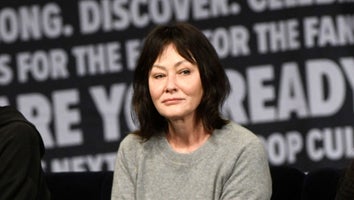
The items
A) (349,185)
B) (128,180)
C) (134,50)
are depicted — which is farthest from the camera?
(134,50)

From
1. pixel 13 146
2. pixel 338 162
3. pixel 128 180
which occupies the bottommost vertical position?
pixel 338 162

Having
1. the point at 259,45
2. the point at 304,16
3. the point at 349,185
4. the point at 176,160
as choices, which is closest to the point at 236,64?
the point at 259,45

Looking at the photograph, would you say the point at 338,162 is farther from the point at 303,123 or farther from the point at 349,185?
the point at 349,185

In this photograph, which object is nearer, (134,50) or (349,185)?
(349,185)

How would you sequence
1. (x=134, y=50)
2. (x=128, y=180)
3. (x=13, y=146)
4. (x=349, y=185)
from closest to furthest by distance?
1. (x=349, y=185)
2. (x=13, y=146)
3. (x=128, y=180)
4. (x=134, y=50)

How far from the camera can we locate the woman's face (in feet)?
8.70

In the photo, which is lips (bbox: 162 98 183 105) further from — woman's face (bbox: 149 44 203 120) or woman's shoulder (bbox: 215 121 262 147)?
woman's shoulder (bbox: 215 121 262 147)

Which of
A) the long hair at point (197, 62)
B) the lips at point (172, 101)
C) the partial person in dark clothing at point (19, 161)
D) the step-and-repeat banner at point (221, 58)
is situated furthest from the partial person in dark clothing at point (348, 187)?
the step-and-repeat banner at point (221, 58)

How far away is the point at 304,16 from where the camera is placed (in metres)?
3.79

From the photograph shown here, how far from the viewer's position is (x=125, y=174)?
9.27 feet

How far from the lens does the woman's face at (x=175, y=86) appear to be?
8.70 ft

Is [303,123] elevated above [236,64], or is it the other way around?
[236,64]

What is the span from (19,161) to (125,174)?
40cm

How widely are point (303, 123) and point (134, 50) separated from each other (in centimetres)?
92
